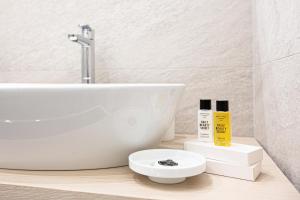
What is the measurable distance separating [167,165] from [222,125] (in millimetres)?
177

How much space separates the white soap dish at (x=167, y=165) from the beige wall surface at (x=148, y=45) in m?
0.41

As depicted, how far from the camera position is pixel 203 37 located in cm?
96

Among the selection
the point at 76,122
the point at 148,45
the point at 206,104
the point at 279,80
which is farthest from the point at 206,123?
the point at 148,45

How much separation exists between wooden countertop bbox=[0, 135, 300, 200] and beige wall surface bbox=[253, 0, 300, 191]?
7 cm

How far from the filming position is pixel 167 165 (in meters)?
0.52

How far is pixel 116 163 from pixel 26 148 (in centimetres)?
20

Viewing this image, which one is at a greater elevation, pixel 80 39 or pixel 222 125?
pixel 80 39

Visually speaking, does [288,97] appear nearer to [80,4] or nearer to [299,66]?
[299,66]

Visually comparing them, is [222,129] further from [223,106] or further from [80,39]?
[80,39]

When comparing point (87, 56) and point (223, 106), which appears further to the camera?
point (87, 56)

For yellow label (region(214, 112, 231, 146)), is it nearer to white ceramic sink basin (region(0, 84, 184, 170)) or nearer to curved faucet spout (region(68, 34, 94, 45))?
white ceramic sink basin (region(0, 84, 184, 170))

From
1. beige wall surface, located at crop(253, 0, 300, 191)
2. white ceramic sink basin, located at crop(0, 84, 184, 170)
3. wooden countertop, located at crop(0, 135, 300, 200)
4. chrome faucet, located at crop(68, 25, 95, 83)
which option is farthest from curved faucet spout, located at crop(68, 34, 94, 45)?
beige wall surface, located at crop(253, 0, 300, 191)

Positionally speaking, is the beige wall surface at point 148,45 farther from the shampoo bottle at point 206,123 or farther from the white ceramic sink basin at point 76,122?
the white ceramic sink basin at point 76,122

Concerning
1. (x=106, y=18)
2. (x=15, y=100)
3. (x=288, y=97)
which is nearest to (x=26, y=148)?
(x=15, y=100)
